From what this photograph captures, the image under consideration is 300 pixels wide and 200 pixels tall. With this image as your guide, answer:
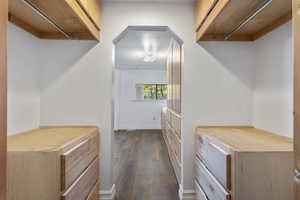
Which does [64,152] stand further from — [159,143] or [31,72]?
[159,143]

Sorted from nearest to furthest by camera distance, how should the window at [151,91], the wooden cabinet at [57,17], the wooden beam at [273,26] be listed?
the wooden cabinet at [57,17], the wooden beam at [273,26], the window at [151,91]

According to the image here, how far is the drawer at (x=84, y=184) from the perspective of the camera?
141 cm

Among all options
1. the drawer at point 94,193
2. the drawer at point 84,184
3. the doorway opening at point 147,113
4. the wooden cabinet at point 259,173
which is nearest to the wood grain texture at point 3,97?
the drawer at point 84,184

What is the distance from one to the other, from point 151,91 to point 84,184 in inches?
254

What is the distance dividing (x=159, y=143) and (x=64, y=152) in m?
4.32

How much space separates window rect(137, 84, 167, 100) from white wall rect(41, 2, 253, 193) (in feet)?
18.5

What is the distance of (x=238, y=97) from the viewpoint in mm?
2381

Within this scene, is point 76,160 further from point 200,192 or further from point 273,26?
point 273,26

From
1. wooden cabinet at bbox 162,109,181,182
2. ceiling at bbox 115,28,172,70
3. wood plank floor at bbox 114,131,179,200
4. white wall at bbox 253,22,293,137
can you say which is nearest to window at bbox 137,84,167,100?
ceiling at bbox 115,28,172,70

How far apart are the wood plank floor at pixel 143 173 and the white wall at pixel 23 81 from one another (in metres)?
1.40

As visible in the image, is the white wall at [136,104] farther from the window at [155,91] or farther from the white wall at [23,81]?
the white wall at [23,81]

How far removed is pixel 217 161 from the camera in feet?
5.07

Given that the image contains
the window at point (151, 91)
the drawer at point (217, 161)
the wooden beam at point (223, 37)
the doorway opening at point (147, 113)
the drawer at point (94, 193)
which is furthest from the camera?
the window at point (151, 91)

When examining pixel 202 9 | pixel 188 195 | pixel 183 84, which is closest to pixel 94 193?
pixel 188 195
